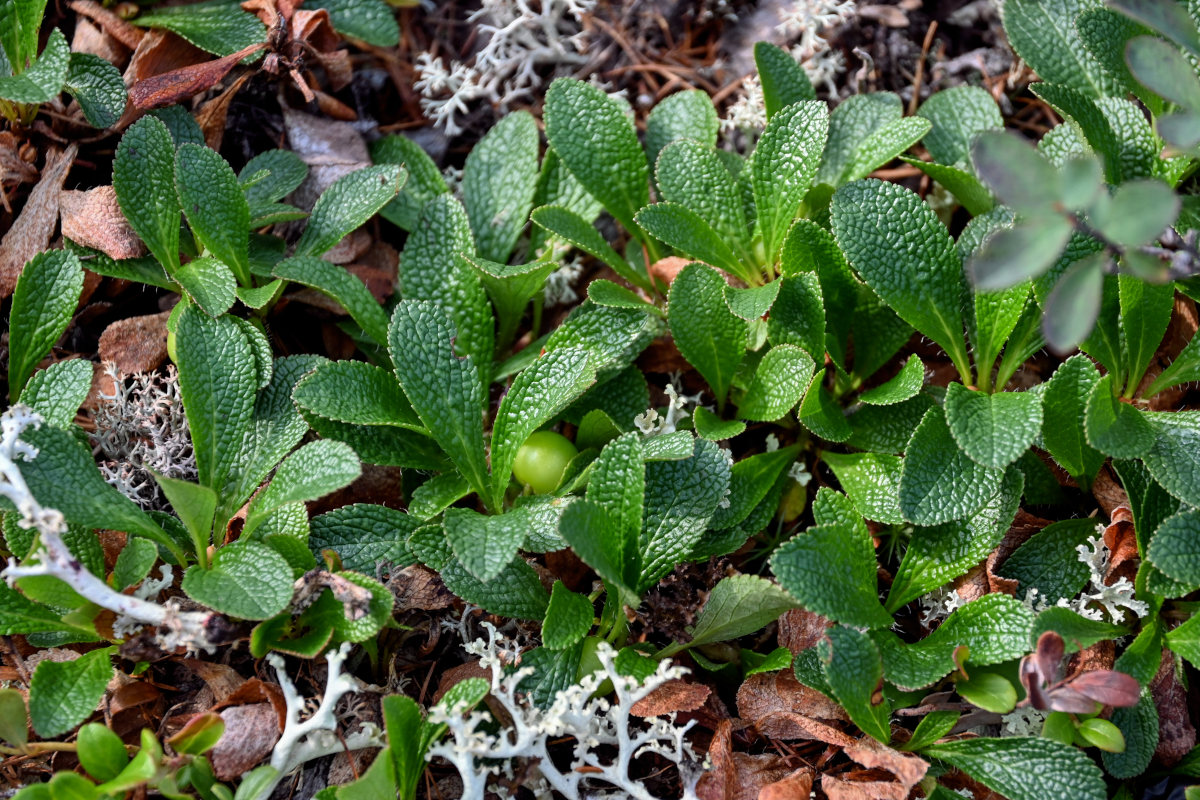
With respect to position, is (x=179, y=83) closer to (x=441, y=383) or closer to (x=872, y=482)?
(x=441, y=383)

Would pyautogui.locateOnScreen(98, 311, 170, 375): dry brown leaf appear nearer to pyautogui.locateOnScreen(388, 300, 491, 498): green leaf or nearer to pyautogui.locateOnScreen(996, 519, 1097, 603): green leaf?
pyautogui.locateOnScreen(388, 300, 491, 498): green leaf

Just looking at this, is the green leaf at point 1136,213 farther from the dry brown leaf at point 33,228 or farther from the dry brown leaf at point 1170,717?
the dry brown leaf at point 33,228

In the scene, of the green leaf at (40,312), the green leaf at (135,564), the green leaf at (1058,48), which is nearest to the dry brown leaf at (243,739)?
the green leaf at (135,564)

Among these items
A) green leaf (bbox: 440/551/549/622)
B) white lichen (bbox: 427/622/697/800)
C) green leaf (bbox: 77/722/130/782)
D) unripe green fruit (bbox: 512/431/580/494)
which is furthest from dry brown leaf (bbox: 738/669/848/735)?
green leaf (bbox: 77/722/130/782)

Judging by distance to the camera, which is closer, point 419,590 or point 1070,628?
point 1070,628

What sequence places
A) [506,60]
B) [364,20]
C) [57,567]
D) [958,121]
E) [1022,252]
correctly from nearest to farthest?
[1022,252], [57,567], [958,121], [364,20], [506,60]

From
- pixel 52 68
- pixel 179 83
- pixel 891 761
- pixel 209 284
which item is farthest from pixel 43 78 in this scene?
pixel 891 761

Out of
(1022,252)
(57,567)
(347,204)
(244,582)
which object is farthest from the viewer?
(347,204)
